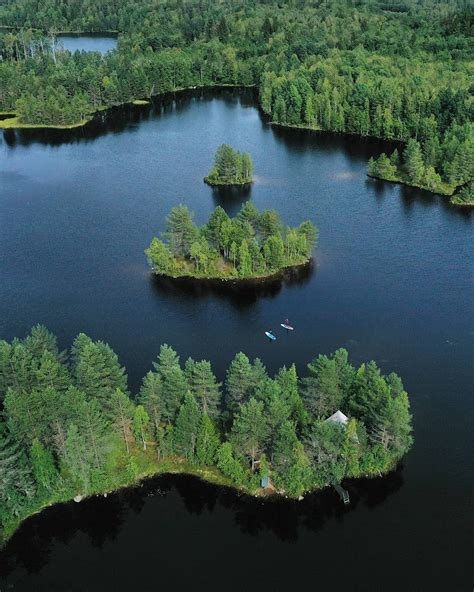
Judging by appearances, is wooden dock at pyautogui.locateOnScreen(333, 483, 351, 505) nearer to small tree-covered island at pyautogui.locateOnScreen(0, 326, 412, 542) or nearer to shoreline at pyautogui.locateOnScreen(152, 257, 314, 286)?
small tree-covered island at pyautogui.locateOnScreen(0, 326, 412, 542)

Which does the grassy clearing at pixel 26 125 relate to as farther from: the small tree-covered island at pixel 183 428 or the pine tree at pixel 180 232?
the small tree-covered island at pixel 183 428

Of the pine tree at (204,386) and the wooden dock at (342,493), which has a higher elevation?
the pine tree at (204,386)

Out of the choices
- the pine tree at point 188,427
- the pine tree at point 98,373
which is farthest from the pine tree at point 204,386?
the pine tree at point 98,373

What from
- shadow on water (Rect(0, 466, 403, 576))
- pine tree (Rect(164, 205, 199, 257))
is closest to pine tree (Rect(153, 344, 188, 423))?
shadow on water (Rect(0, 466, 403, 576))

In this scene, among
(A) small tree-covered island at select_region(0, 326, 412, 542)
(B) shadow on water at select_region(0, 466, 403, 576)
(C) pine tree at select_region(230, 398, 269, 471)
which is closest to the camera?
(B) shadow on water at select_region(0, 466, 403, 576)

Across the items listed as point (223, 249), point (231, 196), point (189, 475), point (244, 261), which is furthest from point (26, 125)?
point (189, 475)

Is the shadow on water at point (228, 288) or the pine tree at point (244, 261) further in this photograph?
the pine tree at point (244, 261)
